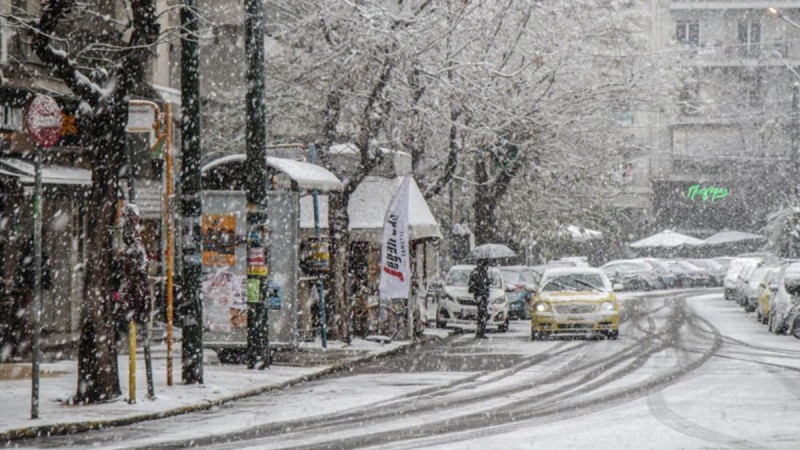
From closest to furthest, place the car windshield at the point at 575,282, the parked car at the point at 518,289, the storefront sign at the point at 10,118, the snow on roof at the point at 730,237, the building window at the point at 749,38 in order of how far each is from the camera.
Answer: the storefront sign at the point at 10,118 < the car windshield at the point at 575,282 < the parked car at the point at 518,289 < the snow on roof at the point at 730,237 < the building window at the point at 749,38

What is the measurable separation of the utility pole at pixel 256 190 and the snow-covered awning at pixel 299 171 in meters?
1.82

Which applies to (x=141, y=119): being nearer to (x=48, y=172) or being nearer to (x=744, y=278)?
(x=48, y=172)

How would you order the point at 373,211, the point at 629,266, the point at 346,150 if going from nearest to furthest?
1. the point at 373,211
2. the point at 346,150
3. the point at 629,266

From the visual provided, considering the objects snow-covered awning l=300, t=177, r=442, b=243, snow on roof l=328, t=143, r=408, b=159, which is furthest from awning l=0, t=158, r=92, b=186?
snow on roof l=328, t=143, r=408, b=159

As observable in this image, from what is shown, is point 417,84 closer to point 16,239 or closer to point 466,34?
point 466,34

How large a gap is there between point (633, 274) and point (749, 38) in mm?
17402

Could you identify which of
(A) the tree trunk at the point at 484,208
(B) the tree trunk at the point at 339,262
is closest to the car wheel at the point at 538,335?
(B) the tree trunk at the point at 339,262

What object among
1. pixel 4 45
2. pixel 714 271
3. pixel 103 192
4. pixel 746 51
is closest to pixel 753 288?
pixel 4 45

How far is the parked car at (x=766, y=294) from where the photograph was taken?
108ft

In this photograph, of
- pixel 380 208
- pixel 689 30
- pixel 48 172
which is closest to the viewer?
pixel 48 172

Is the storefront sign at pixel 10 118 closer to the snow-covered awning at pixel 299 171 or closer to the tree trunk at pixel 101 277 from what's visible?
the snow-covered awning at pixel 299 171

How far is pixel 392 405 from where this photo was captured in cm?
1529

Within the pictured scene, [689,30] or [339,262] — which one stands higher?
[689,30]

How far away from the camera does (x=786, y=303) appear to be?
96.6 ft
